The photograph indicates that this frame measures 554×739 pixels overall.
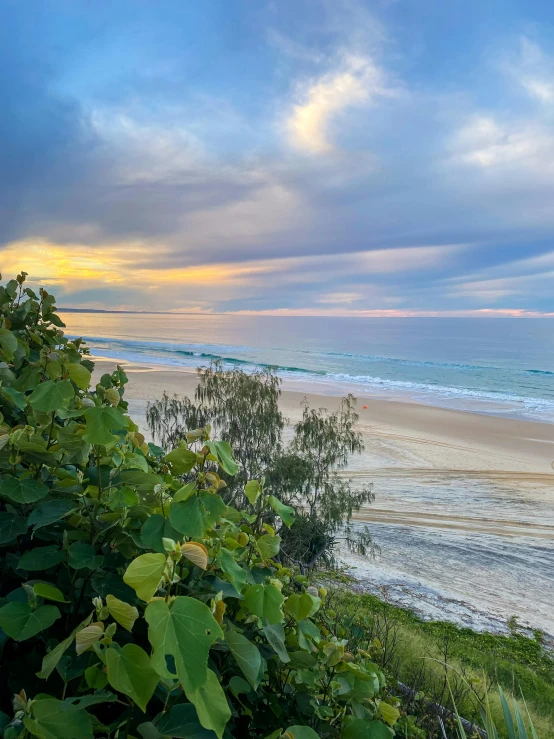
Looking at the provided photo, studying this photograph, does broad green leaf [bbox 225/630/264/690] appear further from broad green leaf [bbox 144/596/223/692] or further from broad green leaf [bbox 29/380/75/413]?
broad green leaf [bbox 29/380/75/413]

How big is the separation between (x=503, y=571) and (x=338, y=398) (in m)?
25.6

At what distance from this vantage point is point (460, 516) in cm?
1720

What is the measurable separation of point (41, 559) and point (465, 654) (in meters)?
9.85

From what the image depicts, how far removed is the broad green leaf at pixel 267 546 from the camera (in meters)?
1.44

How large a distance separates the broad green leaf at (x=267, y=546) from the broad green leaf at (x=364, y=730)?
1.53ft

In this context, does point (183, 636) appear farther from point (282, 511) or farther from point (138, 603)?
point (282, 511)

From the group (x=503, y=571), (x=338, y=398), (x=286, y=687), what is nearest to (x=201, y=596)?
(x=286, y=687)

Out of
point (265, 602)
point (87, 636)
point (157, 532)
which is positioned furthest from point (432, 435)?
point (87, 636)

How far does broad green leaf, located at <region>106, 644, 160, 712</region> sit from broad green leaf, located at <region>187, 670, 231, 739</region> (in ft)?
0.28

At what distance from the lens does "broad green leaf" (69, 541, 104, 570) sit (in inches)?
47.4

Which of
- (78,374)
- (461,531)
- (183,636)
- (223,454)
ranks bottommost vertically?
(461,531)

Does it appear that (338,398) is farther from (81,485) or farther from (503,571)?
(81,485)

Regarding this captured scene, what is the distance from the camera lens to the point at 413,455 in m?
24.4

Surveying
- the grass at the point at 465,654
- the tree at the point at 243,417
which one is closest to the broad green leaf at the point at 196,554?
the grass at the point at 465,654
